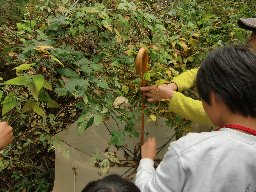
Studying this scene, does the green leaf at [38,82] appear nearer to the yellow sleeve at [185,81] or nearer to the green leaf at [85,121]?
the green leaf at [85,121]

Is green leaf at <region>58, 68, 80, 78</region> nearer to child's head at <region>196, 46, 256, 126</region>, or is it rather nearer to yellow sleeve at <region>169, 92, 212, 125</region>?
yellow sleeve at <region>169, 92, 212, 125</region>

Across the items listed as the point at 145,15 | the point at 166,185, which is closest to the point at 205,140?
the point at 166,185

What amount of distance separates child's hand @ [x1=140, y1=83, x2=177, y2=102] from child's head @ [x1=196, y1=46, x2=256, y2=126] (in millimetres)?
800

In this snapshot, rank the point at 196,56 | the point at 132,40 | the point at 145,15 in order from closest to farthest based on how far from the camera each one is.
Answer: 1. the point at 145,15
2. the point at 132,40
3. the point at 196,56

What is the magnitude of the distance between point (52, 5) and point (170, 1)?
2800 mm

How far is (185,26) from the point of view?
11.8 feet

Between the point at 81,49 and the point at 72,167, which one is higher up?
the point at 81,49

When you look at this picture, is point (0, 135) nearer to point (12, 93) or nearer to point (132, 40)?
point (12, 93)

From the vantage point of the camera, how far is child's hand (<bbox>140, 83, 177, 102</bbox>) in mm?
2361

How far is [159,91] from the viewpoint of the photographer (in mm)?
2402

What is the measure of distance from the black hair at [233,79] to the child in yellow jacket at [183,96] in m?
0.73

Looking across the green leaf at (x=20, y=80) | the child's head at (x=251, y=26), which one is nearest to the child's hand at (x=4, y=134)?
the green leaf at (x=20, y=80)

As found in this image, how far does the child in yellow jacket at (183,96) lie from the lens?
89.5 inches

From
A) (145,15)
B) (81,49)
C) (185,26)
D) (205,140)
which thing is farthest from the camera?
(185,26)
